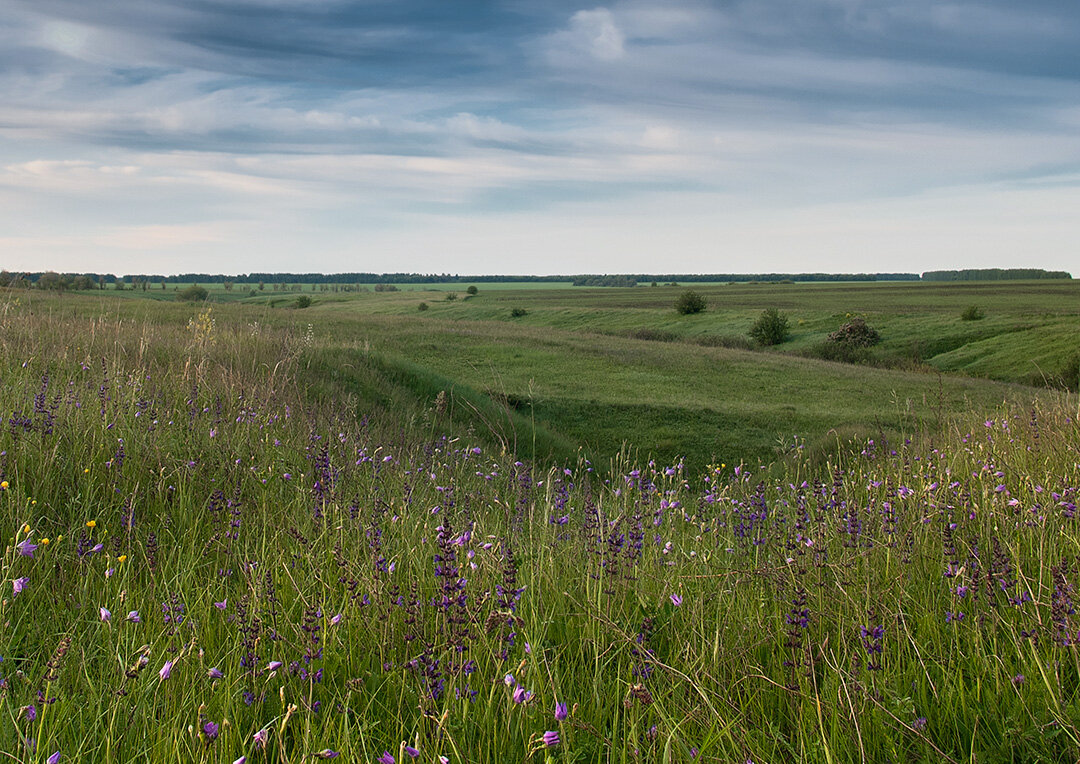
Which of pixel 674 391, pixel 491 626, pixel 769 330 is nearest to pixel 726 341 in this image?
pixel 769 330

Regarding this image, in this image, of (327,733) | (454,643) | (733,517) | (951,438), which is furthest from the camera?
(951,438)

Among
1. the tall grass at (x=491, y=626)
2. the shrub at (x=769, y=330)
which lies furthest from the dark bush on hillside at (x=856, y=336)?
the tall grass at (x=491, y=626)

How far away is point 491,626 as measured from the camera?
2.50m

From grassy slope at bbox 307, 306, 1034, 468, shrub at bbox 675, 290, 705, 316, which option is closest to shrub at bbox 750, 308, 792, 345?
shrub at bbox 675, 290, 705, 316

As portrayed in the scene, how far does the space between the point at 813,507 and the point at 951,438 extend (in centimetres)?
425

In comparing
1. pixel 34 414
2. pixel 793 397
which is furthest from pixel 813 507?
pixel 793 397

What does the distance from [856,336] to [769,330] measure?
6.79m

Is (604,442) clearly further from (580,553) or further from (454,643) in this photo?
(454,643)

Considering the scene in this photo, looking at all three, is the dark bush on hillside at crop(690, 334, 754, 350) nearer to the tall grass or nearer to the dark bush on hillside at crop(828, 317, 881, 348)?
the dark bush on hillside at crop(828, 317, 881, 348)

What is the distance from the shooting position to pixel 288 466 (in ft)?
20.4

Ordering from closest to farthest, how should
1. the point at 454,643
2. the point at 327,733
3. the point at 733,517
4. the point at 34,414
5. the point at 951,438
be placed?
the point at 327,733
the point at 454,643
the point at 733,517
the point at 34,414
the point at 951,438

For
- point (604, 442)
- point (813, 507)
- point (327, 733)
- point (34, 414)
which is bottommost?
point (604, 442)

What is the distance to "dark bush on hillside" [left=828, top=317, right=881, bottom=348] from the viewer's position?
52.8m

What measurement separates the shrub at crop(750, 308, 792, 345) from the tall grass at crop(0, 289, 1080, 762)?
53572 millimetres
